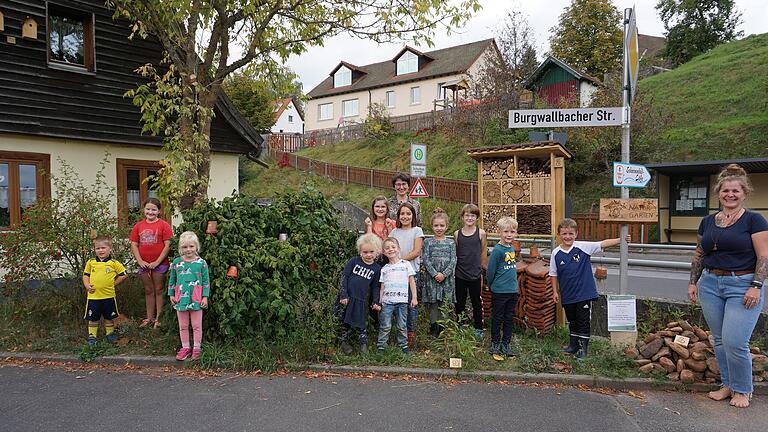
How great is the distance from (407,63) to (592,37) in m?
15.3

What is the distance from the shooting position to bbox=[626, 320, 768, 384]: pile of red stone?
4738 mm

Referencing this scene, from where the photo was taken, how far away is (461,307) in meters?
6.09

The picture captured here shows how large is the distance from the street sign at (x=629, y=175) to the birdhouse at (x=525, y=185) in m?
1.19

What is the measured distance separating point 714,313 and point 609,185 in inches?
713

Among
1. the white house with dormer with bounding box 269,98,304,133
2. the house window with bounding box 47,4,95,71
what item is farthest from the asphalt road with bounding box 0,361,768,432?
the white house with dormer with bounding box 269,98,304,133

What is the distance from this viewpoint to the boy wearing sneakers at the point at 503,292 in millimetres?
5531

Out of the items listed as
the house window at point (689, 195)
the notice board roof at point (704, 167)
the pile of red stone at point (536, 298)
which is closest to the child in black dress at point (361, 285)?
the pile of red stone at point (536, 298)

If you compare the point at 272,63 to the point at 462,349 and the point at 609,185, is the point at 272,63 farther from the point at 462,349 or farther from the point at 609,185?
the point at 609,185

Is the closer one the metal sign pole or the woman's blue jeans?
the woman's blue jeans

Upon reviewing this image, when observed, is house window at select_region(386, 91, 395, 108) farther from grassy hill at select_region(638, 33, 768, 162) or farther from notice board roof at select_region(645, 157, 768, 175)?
notice board roof at select_region(645, 157, 768, 175)

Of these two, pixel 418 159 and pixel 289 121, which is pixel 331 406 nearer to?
pixel 418 159

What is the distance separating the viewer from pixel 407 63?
4516 cm

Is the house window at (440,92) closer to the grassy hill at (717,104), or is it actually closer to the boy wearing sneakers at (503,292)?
the grassy hill at (717,104)

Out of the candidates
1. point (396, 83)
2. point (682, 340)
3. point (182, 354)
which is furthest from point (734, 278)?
point (396, 83)
